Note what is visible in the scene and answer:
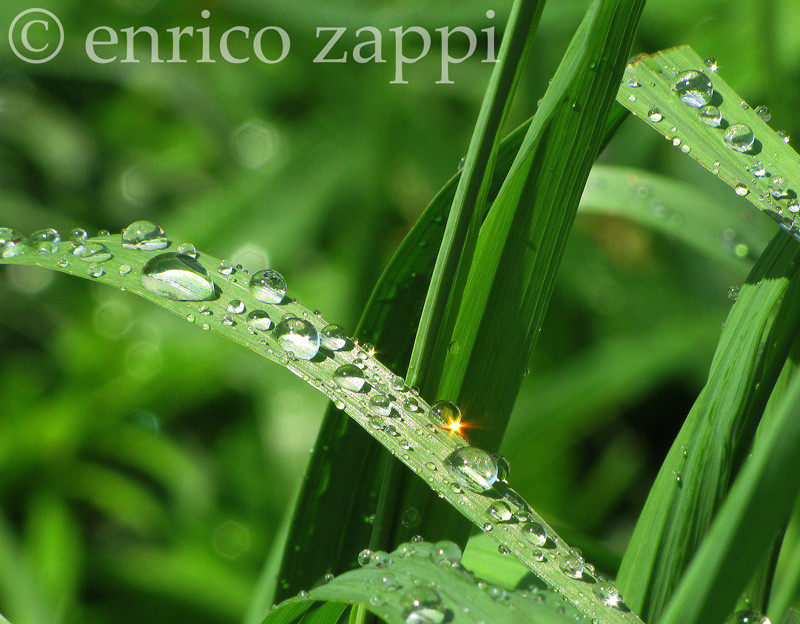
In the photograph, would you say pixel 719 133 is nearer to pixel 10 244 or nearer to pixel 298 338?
pixel 298 338

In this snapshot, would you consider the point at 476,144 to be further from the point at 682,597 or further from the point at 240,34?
the point at 240,34

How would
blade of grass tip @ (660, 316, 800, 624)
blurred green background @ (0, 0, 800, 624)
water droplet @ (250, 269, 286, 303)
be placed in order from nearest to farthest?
blade of grass tip @ (660, 316, 800, 624) → water droplet @ (250, 269, 286, 303) → blurred green background @ (0, 0, 800, 624)

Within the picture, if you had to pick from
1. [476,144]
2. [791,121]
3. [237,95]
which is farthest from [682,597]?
[237,95]

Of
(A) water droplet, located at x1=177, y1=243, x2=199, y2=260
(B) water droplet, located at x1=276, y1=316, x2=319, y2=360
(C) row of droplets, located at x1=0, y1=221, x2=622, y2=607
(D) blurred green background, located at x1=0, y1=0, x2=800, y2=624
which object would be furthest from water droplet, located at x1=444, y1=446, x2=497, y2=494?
(D) blurred green background, located at x1=0, y1=0, x2=800, y2=624

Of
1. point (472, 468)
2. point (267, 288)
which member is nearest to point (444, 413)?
point (472, 468)

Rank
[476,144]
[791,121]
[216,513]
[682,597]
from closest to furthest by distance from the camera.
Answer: [682,597] → [476,144] → [791,121] → [216,513]

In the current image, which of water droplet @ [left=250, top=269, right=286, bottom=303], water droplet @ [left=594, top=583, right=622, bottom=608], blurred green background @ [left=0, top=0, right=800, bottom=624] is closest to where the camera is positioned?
water droplet @ [left=594, top=583, right=622, bottom=608]

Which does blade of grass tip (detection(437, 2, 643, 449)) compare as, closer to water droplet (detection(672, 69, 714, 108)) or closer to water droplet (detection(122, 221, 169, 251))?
water droplet (detection(672, 69, 714, 108))
